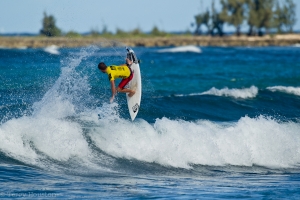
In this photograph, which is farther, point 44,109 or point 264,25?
point 264,25

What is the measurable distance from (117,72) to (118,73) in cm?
4

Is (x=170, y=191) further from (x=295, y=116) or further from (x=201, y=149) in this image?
(x=295, y=116)

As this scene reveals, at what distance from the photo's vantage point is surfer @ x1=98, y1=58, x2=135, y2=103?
539 inches

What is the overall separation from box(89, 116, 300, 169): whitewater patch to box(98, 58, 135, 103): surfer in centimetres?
85

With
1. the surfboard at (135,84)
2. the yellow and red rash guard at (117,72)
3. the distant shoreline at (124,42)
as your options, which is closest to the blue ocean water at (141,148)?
the surfboard at (135,84)

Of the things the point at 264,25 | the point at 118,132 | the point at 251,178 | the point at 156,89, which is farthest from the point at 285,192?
the point at 264,25

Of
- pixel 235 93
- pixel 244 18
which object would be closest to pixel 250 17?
pixel 244 18

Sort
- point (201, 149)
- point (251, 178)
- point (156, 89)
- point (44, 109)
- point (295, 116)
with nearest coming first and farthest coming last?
point (251, 178) → point (201, 149) → point (44, 109) → point (295, 116) → point (156, 89)

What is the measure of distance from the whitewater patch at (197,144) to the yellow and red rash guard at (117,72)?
1.20 m

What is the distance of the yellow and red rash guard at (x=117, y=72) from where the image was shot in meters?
13.9

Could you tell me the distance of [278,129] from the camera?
1573cm

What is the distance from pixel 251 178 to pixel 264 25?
96.3 meters

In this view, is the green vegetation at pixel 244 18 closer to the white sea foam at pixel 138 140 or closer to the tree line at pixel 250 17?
the tree line at pixel 250 17

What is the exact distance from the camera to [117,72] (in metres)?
14.2
